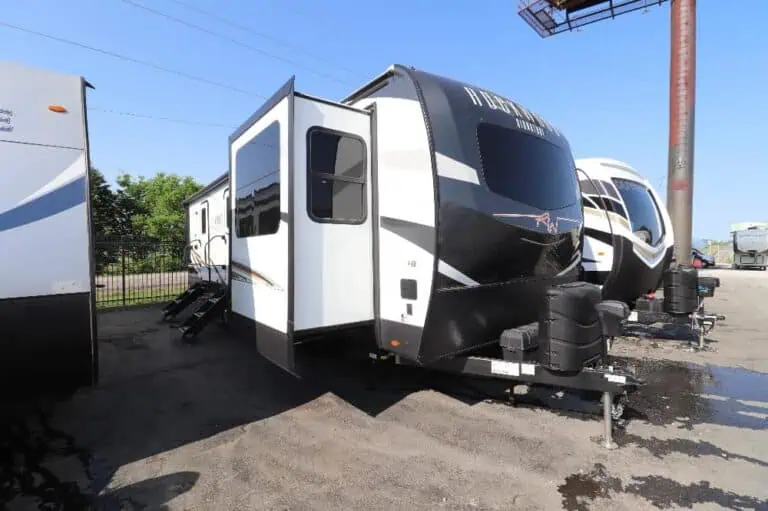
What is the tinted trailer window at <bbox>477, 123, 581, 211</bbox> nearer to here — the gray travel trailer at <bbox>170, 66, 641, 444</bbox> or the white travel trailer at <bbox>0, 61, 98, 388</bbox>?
the gray travel trailer at <bbox>170, 66, 641, 444</bbox>

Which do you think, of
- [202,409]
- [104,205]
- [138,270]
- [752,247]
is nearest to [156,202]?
[104,205]

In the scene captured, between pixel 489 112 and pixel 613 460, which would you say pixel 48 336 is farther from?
pixel 613 460

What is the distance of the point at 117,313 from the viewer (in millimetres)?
11078

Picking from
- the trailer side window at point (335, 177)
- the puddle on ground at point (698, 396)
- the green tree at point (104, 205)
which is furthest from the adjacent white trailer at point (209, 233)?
the green tree at point (104, 205)

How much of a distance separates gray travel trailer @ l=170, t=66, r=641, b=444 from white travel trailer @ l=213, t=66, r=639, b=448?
0.01m

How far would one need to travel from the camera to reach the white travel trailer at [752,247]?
30.4 metres

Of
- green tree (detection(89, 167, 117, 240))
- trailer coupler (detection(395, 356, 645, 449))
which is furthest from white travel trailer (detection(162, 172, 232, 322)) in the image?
green tree (detection(89, 167, 117, 240))

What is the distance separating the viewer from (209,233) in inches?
404

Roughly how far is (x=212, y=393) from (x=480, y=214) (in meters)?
3.84

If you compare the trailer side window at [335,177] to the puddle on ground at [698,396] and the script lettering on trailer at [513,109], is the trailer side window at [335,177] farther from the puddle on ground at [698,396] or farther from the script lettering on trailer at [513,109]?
the puddle on ground at [698,396]

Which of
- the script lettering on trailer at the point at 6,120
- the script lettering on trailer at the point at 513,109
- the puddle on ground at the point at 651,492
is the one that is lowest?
the puddle on ground at the point at 651,492

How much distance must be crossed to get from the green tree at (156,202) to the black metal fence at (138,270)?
18925 millimetres

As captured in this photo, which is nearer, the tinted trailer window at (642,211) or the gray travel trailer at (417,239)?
the gray travel trailer at (417,239)

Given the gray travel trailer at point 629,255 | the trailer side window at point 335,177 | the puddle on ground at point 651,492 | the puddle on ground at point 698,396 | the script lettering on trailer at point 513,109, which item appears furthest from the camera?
the gray travel trailer at point 629,255
